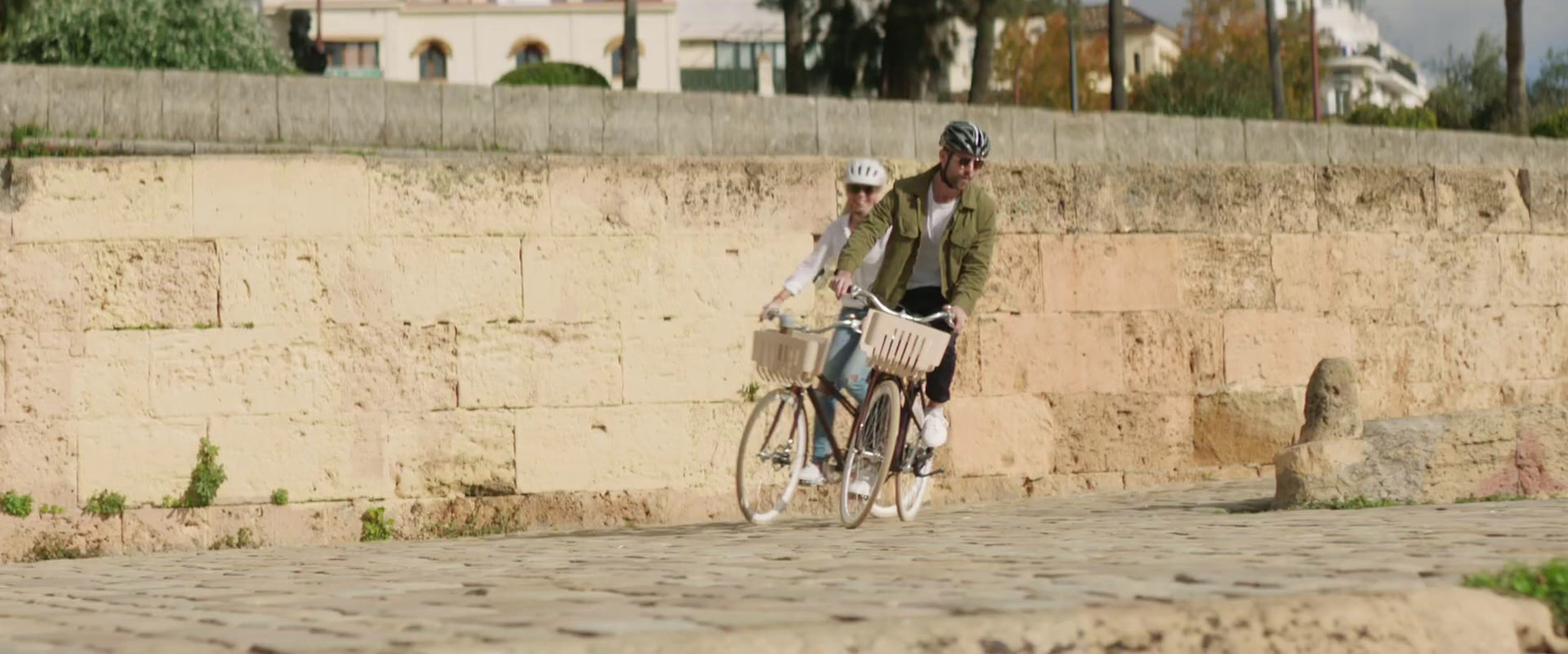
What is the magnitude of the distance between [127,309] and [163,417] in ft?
1.86

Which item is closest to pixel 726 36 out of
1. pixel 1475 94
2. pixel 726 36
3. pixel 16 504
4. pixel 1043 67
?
pixel 726 36

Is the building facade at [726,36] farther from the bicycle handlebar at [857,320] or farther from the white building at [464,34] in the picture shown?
the bicycle handlebar at [857,320]

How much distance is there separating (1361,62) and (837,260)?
10707 cm

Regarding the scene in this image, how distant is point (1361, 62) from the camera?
11050cm

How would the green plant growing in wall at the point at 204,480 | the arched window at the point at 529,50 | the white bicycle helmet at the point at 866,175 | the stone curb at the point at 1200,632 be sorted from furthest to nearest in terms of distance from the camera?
1. the arched window at the point at 529,50
2. the green plant growing in wall at the point at 204,480
3. the white bicycle helmet at the point at 866,175
4. the stone curb at the point at 1200,632

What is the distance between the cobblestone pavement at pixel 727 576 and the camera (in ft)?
14.7

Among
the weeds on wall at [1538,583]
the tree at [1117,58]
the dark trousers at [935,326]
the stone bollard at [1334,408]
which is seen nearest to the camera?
the weeds on wall at [1538,583]

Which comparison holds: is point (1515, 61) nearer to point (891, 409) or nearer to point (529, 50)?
point (891, 409)

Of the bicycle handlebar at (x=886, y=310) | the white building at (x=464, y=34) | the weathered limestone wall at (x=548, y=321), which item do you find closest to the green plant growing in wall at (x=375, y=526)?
the weathered limestone wall at (x=548, y=321)

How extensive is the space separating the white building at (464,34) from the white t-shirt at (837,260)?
63715 millimetres

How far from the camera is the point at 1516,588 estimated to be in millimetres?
4676

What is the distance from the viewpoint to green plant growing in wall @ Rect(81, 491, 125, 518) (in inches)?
396

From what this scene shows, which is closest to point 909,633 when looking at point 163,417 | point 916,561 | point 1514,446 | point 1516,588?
point 1516,588

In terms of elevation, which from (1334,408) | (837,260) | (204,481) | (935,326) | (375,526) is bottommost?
(375,526)
